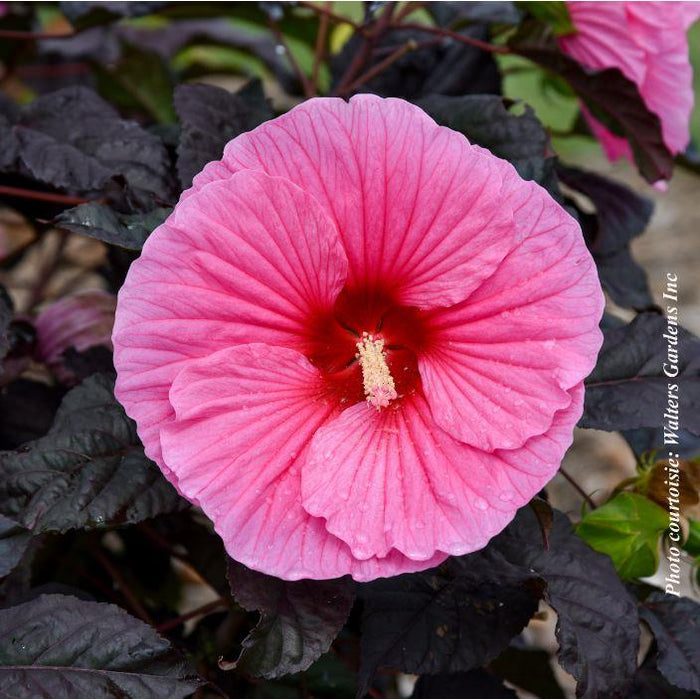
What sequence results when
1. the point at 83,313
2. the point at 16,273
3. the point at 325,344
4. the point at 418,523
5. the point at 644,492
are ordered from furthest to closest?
the point at 16,273 < the point at 83,313 < the point at 644,492 < the point at 325,344 < the point at 418,523

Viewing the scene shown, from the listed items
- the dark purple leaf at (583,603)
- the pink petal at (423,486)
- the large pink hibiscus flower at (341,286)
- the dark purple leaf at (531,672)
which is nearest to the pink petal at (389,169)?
the large pink hibiscus flower at (341,286)

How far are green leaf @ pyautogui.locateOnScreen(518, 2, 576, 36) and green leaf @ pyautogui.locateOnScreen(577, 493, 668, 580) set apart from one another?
476 millimetres

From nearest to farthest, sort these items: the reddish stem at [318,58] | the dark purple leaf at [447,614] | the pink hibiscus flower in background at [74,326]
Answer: the dark purple leaf at [447,614], the pink hibiscus flower in background at [74,326], the reddish stem at [318,58]

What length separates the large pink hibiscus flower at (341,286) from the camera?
2.02 feet

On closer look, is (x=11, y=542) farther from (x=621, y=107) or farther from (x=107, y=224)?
(x=621, y=107)

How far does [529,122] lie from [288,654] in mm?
489

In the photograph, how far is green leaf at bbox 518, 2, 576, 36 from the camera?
92 cm

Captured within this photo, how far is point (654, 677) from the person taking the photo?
90cm

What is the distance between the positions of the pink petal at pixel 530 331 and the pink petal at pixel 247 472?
0.34ft

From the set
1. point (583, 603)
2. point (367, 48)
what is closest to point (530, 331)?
point (583, 603)

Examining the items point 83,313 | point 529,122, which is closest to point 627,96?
point 529,122

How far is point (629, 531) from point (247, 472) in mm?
364

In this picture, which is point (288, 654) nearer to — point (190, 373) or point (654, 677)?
point (190, 373)

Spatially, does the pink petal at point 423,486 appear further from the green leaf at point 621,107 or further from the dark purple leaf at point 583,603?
the green leaf at point 621,107
